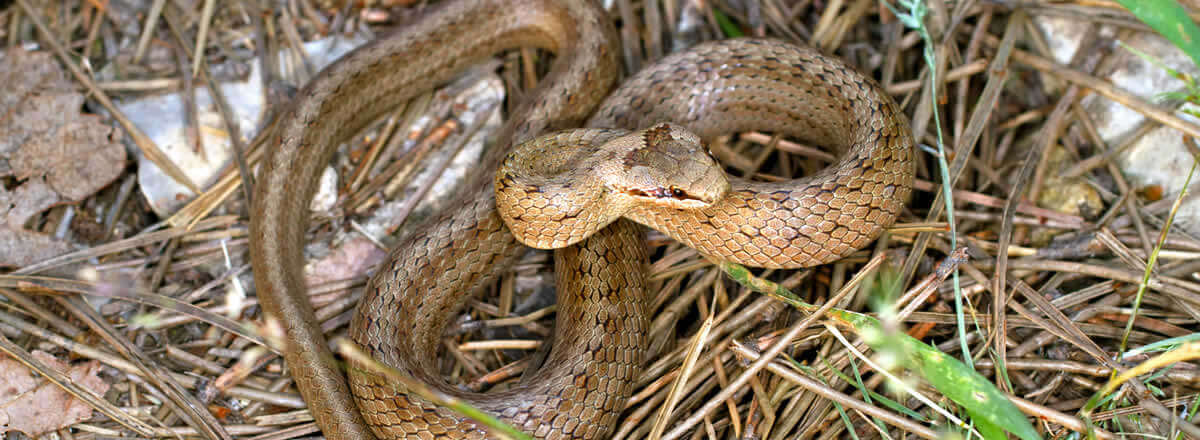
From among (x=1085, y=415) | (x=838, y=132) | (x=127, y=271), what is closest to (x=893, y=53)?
(x=838, y=132)

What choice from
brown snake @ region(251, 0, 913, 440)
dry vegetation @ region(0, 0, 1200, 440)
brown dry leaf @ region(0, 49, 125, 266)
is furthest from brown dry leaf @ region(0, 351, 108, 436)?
brown snake @ region(251, 0, 913, 440)

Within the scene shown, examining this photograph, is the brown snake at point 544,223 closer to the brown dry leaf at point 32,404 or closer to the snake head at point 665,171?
the snake head at point 665,171

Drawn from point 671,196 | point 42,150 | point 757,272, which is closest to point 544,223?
point 671,196

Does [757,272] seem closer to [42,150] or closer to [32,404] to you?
[32,404]

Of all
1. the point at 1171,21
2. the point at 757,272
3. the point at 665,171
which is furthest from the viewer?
the point at 757,272

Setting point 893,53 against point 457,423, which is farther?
point 893,53

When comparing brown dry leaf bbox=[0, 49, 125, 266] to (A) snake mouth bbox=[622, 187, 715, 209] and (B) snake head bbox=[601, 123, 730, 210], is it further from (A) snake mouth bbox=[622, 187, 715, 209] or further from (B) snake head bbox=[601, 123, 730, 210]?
(A) snake mouth bbox=[622, 187, 715, 209]

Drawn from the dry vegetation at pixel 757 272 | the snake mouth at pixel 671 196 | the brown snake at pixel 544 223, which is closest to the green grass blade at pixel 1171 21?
the dry vegetation at pixel 757 272

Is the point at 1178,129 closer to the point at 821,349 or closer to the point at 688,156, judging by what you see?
the point at 821,349
